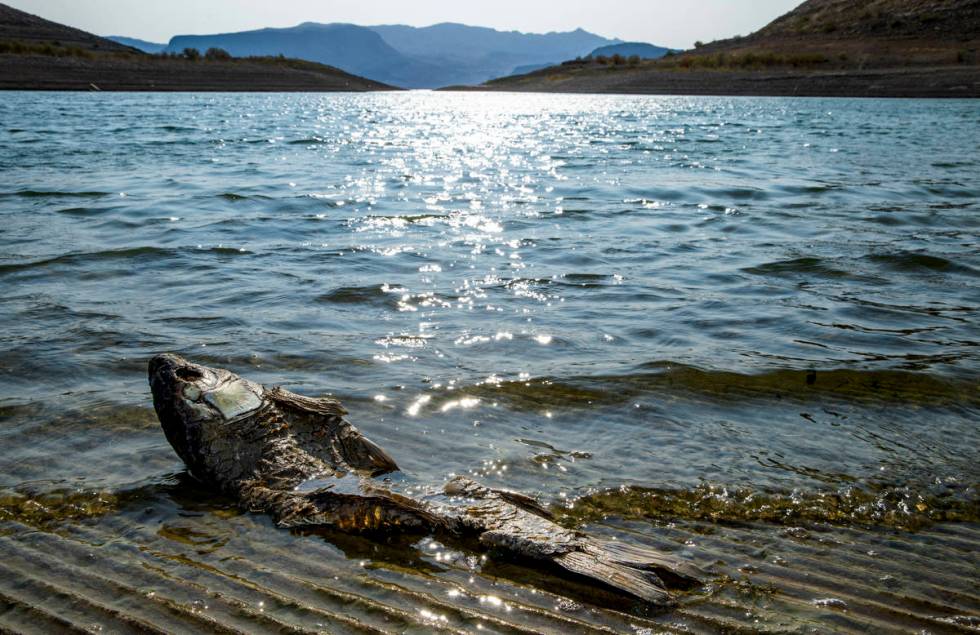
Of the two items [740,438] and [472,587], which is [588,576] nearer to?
[472,587]

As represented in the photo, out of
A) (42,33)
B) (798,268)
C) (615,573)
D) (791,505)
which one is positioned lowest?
(791,505)

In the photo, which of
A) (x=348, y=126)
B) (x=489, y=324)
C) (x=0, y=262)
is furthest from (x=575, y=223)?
(x=348, y=126)

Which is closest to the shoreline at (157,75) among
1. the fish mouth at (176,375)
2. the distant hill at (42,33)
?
the distant hill at (42,33)

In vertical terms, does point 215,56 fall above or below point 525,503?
above

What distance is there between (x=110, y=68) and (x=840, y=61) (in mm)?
Result: 60348

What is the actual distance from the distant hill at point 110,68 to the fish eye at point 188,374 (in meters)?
63.4

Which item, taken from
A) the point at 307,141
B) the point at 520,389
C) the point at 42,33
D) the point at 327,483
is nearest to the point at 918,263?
the point at 520,389

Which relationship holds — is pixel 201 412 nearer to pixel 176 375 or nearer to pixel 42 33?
pixel 176 375

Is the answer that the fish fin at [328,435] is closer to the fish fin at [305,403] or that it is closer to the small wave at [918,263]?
the fish fin at [305,403]

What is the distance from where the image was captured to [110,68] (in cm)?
6506

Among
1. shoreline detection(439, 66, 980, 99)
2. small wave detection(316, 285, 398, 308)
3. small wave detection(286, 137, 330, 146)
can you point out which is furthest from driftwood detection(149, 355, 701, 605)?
shoreline detection(439, 66, 980, 99)

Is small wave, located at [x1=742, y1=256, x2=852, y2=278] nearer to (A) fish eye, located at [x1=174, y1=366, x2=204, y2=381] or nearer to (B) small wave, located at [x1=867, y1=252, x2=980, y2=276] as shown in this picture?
(B) small wave, located at [x1=867, y1=252, x2=980, y2=276]

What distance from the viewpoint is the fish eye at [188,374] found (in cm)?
420

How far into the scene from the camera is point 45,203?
43.3 ft
